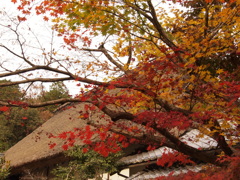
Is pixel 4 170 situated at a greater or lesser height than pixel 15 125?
lesser

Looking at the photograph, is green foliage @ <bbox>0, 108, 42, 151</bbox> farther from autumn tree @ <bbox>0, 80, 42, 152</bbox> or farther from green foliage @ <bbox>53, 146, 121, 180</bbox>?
green foliage @ <bbox>53, 146, 121, 180</bbox>

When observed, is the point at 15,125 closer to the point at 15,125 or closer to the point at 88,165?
the point at 15,125

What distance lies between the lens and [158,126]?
3850mm

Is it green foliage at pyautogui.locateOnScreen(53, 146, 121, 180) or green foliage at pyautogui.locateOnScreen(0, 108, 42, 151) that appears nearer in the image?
green foliage at pyautogui.locateOnScreen(53, 146, 121, 180)

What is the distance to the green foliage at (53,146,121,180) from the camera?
285 inches

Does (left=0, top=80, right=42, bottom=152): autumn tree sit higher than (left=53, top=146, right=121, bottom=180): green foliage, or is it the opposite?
(left=0, top=80, right=42, bottom=152): autumn tree

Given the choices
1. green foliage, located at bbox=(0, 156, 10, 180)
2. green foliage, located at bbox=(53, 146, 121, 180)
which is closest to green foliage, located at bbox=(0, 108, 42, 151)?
green foliage, located at bbox=(0, 156, 10, 180)

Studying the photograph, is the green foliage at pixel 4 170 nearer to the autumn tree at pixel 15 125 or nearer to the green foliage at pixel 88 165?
the green foliage at pixel 88 165

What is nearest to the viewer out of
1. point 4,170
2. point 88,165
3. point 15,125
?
point 88,165

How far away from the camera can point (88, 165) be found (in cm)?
736

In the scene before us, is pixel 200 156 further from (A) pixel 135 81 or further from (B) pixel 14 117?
(B) pixel 14 117

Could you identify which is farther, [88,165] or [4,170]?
[4,170]

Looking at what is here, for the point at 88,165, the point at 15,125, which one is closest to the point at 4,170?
the point at 88,165

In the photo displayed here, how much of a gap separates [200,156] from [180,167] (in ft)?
4.11
